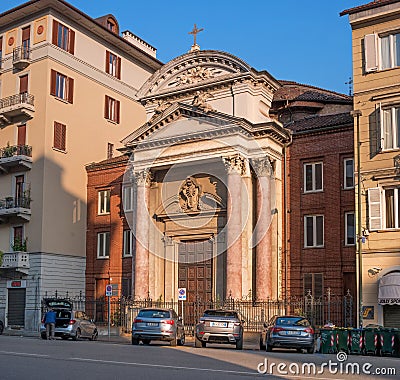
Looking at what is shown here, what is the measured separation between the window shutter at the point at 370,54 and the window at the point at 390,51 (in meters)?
0.36

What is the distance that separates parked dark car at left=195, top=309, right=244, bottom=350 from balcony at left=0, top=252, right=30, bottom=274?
732 inches

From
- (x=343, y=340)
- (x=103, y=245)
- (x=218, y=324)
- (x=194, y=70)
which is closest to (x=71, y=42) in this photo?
(x=194, y=70)

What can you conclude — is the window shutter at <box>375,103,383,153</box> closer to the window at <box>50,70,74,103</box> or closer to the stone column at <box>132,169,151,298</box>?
the stone column at <box>132,169,151,298</box>

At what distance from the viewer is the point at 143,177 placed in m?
38.2

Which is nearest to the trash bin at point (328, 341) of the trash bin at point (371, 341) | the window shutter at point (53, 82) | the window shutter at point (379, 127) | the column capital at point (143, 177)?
the trash bin at point (371, 341)

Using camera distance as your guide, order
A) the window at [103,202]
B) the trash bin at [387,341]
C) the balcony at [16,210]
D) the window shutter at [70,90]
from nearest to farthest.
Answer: the trash bin at [387,341]
the balcony at [16,210]
the window at [103,202]
the window shutter at [70,90]

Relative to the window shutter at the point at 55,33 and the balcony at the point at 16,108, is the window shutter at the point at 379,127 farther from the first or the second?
the balcony at the point at 16,108

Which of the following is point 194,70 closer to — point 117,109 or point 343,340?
point 117,109

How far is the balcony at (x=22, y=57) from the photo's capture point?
141ft

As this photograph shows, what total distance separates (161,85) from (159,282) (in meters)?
11.5

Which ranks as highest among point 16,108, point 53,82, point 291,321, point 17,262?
point 53,82

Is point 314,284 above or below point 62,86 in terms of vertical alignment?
below

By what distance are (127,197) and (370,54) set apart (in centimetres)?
1835

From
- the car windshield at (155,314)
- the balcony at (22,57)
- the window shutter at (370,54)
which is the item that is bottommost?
the car windshield at (155,314)
